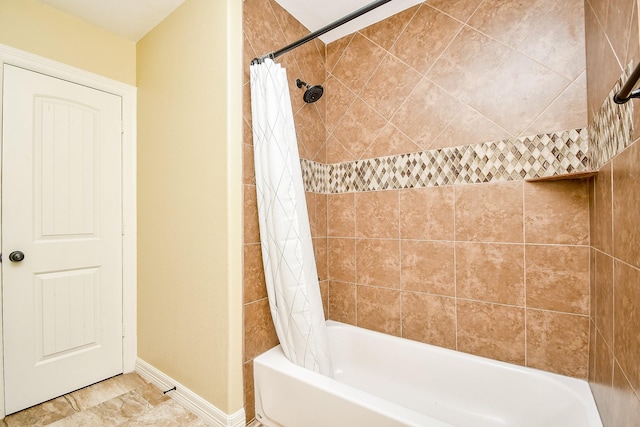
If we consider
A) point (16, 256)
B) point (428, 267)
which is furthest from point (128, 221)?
point (428, 267)

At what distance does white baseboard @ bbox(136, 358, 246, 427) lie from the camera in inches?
55.6

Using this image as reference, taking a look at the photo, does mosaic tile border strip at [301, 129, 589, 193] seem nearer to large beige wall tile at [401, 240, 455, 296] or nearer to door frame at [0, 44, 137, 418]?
large beige wall tile at [401, 240, 455, 296]

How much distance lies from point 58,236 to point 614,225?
2.71 meters

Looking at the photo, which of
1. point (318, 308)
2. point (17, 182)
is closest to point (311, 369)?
point (318, 308)

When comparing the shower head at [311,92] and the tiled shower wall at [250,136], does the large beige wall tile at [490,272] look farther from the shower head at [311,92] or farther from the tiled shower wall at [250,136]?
the shower head at [311,92]

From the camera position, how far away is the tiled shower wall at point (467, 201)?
130 centimetres

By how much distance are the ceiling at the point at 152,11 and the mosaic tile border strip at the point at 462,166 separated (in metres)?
0.94

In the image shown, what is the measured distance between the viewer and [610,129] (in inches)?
36.7

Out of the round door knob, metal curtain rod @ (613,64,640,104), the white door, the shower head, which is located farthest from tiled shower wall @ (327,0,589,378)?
the round door knob

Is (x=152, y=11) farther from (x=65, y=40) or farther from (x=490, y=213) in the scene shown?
(x=490, y=213)

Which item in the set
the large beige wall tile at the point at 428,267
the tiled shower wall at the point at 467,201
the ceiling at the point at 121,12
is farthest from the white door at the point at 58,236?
the large beige wall tile at the point at 428,267

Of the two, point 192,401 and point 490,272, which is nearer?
point 490,272

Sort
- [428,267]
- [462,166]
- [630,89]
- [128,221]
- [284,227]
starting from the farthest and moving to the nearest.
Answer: [128,221]
[428,267]
[462,166]
[284,227]
[630,89]

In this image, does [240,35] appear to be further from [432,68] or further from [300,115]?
[432,68]
